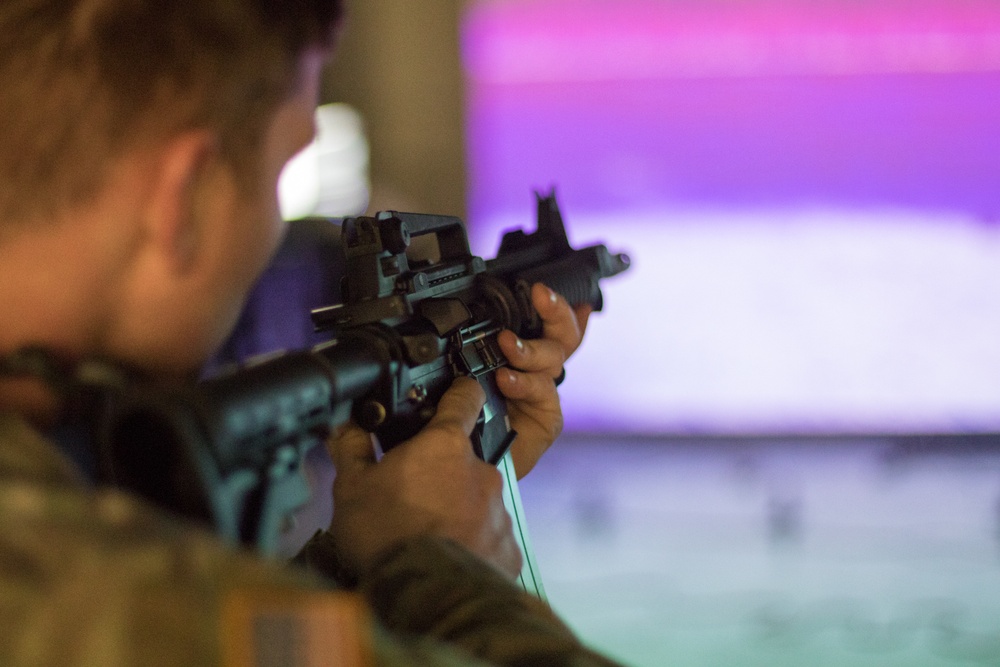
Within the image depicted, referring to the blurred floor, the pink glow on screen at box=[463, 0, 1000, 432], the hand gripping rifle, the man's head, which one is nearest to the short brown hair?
the man's head

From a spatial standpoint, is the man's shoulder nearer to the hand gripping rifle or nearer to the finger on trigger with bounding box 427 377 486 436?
the hand gripping rifle

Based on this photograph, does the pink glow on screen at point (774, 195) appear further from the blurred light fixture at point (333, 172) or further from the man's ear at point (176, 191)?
the man's ear at point (176, 191)

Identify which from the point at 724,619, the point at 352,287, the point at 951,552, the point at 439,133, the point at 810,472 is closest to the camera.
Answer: the point at 352,287

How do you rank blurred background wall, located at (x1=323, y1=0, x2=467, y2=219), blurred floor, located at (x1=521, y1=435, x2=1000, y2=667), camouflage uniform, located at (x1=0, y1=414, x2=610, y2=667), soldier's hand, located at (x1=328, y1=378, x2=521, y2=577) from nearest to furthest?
camouflage uniform, located at (x1=0, y1=414, x2=610, y2=667) < soldier's hand, located at (x1=328, y1=378, x2=521, y2=577) < blurred floor, located at (x1=521, y1=435, x2=1000, y2=667) < blurred background wall, located at (x1=323, y1=0, x2=467, y2=219)

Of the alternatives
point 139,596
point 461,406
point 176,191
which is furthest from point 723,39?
point 139,596

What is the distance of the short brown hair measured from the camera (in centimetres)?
51

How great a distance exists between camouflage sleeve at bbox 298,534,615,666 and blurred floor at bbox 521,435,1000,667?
58.8 inches

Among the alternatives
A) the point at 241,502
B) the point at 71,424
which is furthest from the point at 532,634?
the point at 71,424

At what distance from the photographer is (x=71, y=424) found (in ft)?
1.69

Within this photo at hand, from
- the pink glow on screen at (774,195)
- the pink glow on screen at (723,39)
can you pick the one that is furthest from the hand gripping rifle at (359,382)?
the pink glow on screen at (723,39)

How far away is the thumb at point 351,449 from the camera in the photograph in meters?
0.78

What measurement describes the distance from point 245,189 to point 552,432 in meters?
0.59

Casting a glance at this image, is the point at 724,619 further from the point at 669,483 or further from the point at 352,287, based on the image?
the point at 352,287

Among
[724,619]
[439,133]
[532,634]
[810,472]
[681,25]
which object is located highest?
[681,25]
